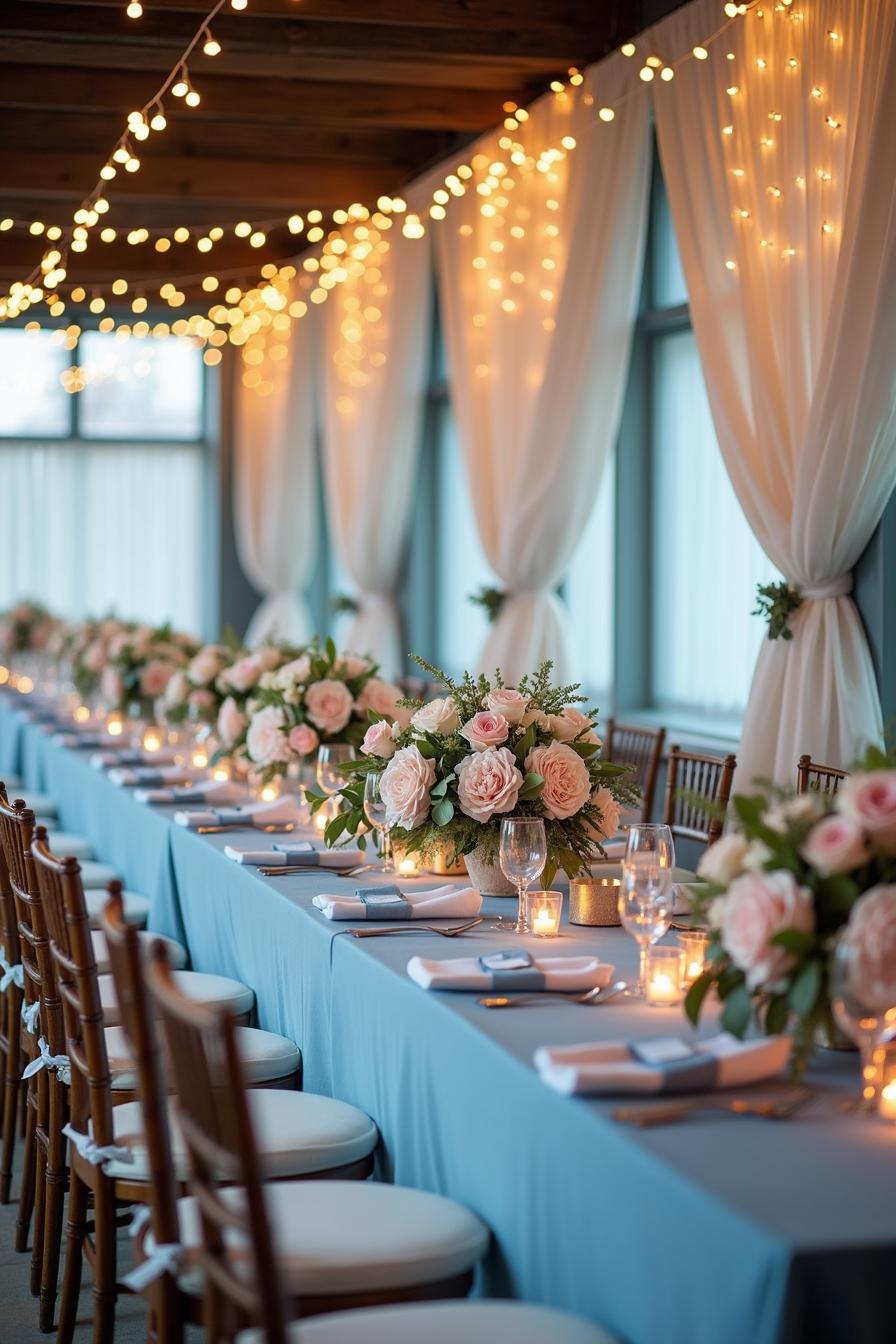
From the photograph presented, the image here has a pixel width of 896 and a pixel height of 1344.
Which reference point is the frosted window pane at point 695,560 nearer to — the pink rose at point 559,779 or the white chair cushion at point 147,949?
the white chair cushion at point 147,949

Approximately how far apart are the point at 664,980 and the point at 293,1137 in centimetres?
67

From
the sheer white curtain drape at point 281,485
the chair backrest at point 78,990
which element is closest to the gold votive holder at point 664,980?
the chair backrest at point 78,990

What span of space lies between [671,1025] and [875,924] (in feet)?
1.75

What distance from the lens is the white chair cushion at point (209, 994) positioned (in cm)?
366

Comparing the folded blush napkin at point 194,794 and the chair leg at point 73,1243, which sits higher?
the folded blush napkin at point 194,794

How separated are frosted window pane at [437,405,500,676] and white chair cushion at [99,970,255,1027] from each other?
20.0 ft

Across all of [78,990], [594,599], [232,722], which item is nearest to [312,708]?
[232,722]

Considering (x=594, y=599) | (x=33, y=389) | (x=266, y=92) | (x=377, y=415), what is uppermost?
(x=266, y=92)

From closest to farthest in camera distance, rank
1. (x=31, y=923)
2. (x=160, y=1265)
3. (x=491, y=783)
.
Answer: (x=160, y=1265)
(x=491, y=783)
(x=31, y=923)

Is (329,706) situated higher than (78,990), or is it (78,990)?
(329,706)

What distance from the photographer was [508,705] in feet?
11.2

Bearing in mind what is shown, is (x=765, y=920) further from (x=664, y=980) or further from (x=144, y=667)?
(x=144, y=667)

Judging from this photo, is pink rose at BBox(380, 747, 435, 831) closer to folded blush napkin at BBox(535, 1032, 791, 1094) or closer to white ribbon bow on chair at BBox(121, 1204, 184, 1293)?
folded blush napkin at BBox(535, 1032, 791, 1094)

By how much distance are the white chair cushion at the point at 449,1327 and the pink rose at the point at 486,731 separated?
1420mm
